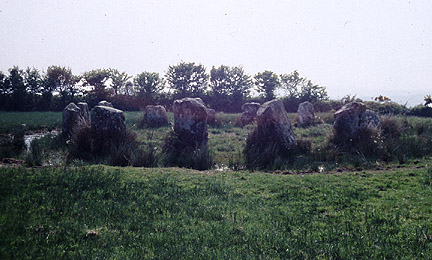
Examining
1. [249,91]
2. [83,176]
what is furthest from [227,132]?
[249,91]

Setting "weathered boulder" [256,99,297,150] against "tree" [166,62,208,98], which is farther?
"tree" [166,62,208,98]

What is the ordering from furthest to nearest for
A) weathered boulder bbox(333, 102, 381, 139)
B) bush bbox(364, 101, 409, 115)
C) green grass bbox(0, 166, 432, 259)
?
bush bbox(364, 101, 409, 115) < weathered boulder bbox(333, 102, 381, 139) < green grass bbox(0, 166, 432, 259)

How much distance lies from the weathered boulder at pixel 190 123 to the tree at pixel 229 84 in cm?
2749

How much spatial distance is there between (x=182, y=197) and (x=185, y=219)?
1.25 m

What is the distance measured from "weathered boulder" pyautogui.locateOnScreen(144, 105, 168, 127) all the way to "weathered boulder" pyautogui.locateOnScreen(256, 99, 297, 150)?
33.9ft

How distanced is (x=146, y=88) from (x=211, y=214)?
40.3 meters

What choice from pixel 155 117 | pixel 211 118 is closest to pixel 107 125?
pixel 155 117

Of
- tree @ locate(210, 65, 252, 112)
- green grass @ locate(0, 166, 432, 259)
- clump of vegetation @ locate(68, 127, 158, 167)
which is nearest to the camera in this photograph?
green grass @ locate(0, 166, 432, 259)

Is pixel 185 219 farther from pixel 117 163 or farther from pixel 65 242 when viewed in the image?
pixel 117 163

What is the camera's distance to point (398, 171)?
31.1ft

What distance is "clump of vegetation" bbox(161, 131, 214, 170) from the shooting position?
11.1 m

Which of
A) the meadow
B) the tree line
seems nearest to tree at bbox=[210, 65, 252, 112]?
the tree line

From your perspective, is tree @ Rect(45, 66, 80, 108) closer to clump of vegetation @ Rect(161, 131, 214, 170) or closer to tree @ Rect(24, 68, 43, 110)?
tree @ Rect(24, 68, 43, 110)

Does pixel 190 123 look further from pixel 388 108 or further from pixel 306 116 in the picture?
pixel 388 108
